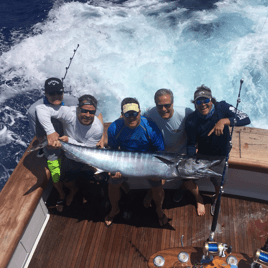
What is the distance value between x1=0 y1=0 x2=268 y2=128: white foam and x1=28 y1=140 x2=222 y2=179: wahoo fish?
4187 mm

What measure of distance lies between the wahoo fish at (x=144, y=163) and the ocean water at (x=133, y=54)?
3.78 metres

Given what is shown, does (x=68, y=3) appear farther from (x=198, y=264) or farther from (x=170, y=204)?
(x=198, y=264)

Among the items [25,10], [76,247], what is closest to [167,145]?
[76,247]

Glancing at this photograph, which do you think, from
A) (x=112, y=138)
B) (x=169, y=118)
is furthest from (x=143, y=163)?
(x=169, y=118)

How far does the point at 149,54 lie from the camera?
772 centimetres

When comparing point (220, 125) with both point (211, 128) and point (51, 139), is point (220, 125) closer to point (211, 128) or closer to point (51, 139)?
point (211, 128)

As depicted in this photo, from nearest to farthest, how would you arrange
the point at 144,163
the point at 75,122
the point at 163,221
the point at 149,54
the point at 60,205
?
the point at 144,163 → the point at 75,122 → the point at 163,221 → the point at 60,205 → the point at 149,54

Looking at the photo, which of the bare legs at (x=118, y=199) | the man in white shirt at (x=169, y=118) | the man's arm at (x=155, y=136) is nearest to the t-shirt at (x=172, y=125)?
the man in white shirt at (x=169, y=118)

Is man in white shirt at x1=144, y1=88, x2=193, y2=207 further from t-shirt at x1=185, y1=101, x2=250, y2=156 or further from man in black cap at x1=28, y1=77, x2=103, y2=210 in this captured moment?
man in black cap at x1=28, y1=77, x2=103, y2=210

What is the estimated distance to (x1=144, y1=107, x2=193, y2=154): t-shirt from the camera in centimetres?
228

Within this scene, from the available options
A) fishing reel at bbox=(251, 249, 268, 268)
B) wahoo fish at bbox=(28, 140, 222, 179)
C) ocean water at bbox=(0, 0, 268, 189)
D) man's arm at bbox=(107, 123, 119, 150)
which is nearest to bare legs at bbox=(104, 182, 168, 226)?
wahoo fish at bbox=(28, 140, 222, 179)

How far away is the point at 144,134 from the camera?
7.23 feet

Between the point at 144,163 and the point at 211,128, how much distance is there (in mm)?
738

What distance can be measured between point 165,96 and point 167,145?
56cm
